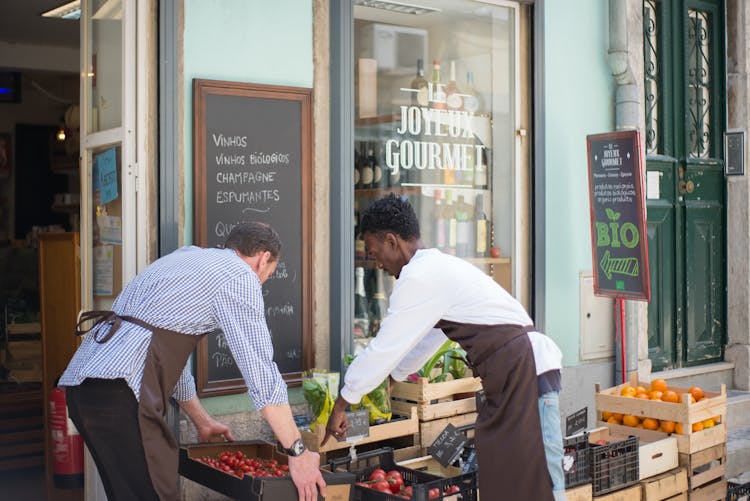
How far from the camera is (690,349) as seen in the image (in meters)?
8.47

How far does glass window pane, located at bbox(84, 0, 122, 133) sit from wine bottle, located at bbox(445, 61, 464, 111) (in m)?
2.55

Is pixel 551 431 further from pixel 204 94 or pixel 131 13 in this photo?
pixel 131 13

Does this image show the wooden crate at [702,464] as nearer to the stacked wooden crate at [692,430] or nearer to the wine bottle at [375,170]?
the stacked wooden crate at [692,430]

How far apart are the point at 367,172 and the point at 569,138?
181 cm

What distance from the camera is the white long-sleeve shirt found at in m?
4.06

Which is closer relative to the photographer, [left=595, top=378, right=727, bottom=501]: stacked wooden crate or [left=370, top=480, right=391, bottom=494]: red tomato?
[left=370, top=480, right=391, bottom=494]: red tomato

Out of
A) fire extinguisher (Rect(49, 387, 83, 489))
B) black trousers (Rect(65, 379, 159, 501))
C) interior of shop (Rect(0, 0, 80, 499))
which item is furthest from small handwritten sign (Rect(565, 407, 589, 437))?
interior of shop (Rect(0, 0, 80, 499))

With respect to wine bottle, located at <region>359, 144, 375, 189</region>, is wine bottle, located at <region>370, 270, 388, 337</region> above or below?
below

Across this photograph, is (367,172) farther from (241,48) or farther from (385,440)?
(385,440)

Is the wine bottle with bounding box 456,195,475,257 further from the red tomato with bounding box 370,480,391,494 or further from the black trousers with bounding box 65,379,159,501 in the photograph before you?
the black trousers with bounding box 65,379,159,501

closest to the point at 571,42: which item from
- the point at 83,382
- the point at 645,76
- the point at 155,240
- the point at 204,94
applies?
the point at 645,76

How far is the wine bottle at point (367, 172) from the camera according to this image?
638 cm

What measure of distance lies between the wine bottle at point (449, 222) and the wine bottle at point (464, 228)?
4cm

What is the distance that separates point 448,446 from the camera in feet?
15.5
